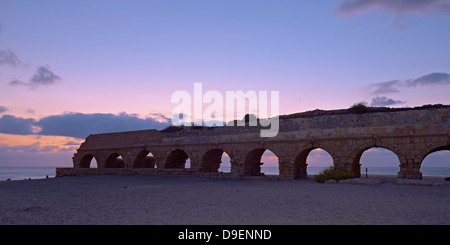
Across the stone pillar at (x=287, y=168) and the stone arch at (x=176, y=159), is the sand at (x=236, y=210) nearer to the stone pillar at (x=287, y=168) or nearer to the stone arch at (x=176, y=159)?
the stone pillar at (x=287, y=168)

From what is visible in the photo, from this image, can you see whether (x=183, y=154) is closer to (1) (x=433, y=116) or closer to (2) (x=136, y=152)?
(2) (x=136, y=152)

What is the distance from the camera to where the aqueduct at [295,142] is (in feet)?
52.9

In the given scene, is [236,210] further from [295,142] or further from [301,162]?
[301,162]

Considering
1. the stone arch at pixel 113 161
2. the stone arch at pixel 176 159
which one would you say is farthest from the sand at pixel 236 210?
the stone arch at pixel 113 161

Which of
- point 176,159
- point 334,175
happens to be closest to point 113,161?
point 176,159

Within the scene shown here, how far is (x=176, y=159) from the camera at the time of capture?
2541 centimetres

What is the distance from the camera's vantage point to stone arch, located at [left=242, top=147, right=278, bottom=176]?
68.5ft

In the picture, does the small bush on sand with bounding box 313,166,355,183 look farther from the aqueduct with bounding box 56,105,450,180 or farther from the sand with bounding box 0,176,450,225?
the sand with bounding box 0,176,450,225

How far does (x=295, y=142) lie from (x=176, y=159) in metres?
9.96

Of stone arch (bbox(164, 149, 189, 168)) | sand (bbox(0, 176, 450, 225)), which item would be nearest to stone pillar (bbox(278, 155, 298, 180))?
sand (bbox(0, 176, 450, 225))
